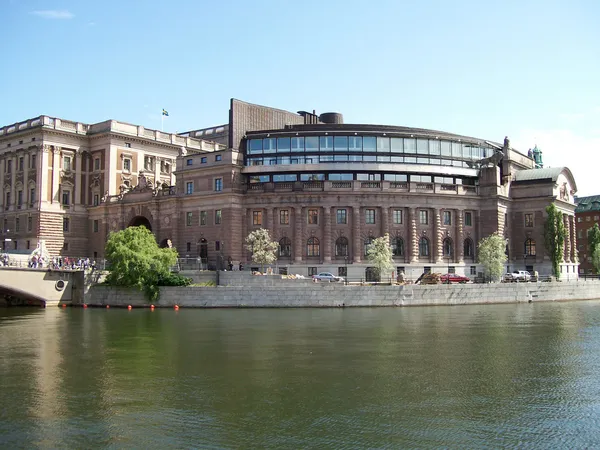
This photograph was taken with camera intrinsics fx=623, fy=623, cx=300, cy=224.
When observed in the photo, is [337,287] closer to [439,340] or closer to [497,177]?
[439,340]

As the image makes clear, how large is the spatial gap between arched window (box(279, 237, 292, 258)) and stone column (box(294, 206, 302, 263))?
4.23 ft

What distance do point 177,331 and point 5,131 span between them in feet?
262

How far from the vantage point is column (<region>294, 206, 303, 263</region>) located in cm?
9050

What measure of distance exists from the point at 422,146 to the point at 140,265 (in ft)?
157

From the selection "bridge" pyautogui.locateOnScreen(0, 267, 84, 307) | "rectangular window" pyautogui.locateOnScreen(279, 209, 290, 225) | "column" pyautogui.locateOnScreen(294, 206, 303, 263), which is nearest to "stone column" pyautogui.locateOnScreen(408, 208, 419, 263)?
"column" pyautogui.locateOnScreen(294, 206, 303, 263)

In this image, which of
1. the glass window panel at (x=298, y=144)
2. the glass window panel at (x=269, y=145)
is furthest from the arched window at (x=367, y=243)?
the glass window panel at (x=269, y=145)

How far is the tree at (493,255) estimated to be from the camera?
286ft

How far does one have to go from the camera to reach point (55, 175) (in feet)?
354

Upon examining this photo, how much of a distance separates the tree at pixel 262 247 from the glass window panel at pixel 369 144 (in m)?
20.4

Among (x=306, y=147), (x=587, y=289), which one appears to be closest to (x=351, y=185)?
(x=306, y=147)

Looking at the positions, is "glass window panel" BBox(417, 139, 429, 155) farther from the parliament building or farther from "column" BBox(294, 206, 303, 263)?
"column" BBox(294, 206, 303, 263)

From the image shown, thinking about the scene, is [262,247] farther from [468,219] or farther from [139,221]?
[468,219]

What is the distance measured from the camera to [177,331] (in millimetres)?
53281

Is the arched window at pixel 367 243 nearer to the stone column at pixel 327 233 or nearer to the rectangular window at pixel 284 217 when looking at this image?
the stone column at pixel 327 233
